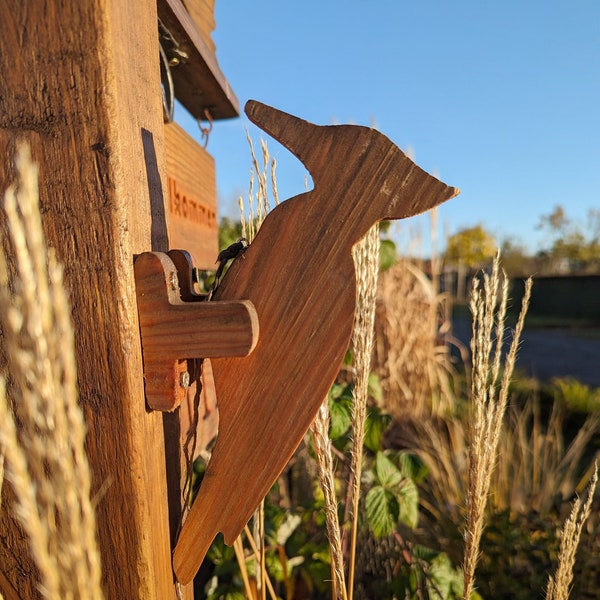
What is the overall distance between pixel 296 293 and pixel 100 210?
0.32m

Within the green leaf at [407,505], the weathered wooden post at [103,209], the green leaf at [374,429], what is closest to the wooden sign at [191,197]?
the weathered wooden post at [103,209]

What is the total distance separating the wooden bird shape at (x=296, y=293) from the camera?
0.70 metres

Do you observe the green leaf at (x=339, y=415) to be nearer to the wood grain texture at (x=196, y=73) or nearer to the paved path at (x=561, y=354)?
the wood grain texture at (x=196, y=73)

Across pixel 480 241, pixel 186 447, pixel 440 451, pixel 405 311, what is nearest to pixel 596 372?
pixel 405 311

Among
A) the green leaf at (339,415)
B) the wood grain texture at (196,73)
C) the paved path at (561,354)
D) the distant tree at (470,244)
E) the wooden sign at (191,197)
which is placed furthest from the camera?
the distant tree at (470,244)

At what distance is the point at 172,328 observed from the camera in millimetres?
697

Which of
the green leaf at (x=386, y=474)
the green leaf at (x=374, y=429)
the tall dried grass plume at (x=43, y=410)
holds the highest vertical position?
the tall dried grass plume at (x=43, y=410)

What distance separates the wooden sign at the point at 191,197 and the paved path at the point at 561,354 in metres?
4.68

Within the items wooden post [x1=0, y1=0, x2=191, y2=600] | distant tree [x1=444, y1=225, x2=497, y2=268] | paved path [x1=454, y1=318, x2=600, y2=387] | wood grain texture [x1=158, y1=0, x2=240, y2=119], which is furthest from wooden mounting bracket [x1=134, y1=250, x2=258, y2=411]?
distant tree [x1=444, y1=225, x2=497, y2=268]

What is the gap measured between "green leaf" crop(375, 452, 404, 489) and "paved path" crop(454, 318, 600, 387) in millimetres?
4277

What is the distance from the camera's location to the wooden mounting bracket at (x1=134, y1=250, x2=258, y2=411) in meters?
0.69

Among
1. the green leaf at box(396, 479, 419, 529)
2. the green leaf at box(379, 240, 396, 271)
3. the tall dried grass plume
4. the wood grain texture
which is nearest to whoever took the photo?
the tall dried grass plume

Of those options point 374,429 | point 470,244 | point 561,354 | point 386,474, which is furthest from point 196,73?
point 470,244

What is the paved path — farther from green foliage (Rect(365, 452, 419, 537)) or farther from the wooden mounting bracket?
the wooden mounting bracket
